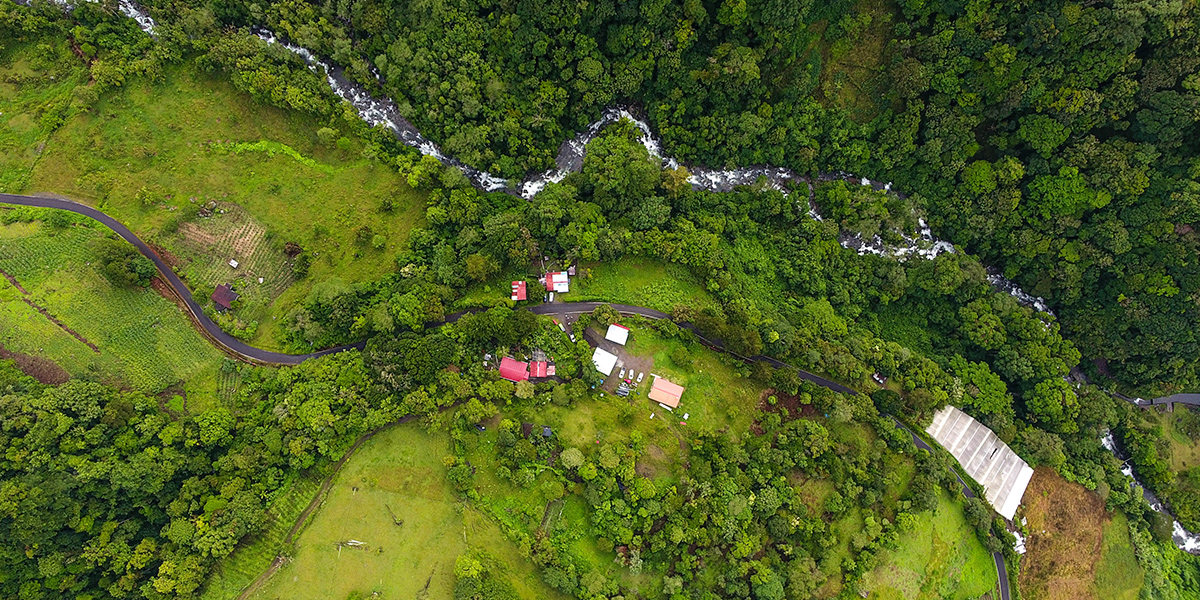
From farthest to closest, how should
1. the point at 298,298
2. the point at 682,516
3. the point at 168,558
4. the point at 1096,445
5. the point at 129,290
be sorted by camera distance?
the point at 1096,445
the point at 298,298
the point at 129,290
the point at 682,516
the point at 168,558

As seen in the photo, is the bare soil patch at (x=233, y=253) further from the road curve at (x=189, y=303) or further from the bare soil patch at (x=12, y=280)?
the bare soil patch at (x=12, y=280)

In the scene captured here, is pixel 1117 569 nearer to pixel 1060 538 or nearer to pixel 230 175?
pixel 1060 538

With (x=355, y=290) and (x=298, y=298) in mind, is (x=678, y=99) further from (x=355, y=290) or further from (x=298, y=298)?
(x=298, y=298)

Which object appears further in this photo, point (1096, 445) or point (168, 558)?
point (1096, 445)

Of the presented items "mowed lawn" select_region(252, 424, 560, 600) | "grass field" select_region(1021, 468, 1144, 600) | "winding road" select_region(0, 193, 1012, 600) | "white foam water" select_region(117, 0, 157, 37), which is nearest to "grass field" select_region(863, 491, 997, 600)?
"winding road" select_region(0, 193, 1012, 600)

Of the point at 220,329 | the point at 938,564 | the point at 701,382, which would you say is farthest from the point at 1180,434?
the point at 220,329

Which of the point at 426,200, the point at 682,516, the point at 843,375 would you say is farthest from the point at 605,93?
the point at 682,516

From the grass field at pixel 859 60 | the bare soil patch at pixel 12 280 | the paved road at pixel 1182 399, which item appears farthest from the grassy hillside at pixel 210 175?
the paved road at pixel 1182 399
